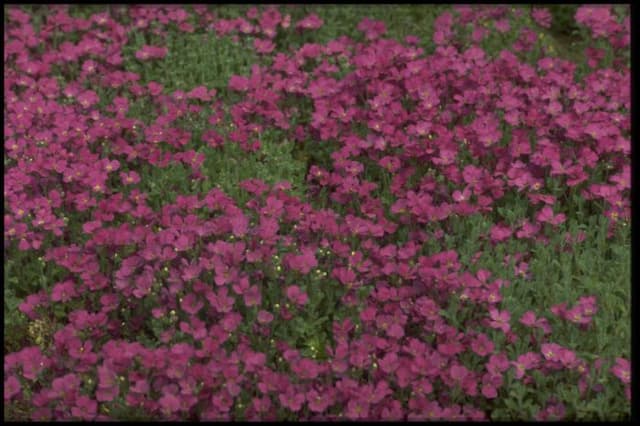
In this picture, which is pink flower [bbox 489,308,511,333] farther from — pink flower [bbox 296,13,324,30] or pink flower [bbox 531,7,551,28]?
pink flower [bbox 531,7,551,28]

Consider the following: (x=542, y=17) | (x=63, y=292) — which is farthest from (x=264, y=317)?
(x=542, y=17)

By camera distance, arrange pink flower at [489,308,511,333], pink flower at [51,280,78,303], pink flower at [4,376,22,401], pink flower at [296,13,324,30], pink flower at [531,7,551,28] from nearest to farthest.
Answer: pink flower at [4,376,22,401] < pink flower at [489,308,511,333] < pink flower at [51,280,78,303] < pink flower at [296,13,324,30] < pink flower at [531,7,551,28]

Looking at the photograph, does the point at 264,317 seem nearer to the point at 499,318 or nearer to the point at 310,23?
the point at 499,318

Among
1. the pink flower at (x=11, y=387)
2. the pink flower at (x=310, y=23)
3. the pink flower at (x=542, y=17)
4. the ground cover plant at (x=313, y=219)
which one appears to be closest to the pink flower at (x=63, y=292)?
the ground cover plant at (x=313, y=219)

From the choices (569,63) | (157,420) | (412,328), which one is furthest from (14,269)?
(569,63)

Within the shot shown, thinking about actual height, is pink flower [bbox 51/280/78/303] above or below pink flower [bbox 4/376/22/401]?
above

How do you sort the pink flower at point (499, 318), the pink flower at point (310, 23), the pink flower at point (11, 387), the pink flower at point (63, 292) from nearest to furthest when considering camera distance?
the pink flower at point (11, 387) → the pink flower at point (499, 318) → the pink flower at point (63, 292) → the pink flower at point (310, 23)

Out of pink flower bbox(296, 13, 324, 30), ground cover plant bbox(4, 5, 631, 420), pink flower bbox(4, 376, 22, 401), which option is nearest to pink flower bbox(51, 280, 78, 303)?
ground cover plant bbox(4, 5, 631, 420)

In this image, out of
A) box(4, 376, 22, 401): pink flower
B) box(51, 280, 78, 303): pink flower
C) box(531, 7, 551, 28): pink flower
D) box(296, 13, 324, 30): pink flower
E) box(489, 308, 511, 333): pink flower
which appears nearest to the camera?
box(4, 376, 22, 401): pink flower

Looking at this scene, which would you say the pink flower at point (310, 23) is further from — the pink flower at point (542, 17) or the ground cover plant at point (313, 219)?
the pink flower at point (542, 17)

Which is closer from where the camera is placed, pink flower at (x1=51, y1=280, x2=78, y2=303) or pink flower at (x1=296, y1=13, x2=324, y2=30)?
pink flower at (x1=51, y1=280, x2=78, y2=303)
